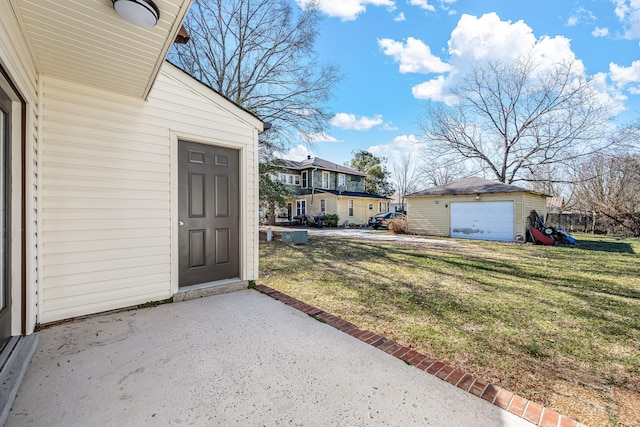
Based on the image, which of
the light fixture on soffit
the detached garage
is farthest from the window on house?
the light fixture on soffit

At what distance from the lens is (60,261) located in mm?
2824

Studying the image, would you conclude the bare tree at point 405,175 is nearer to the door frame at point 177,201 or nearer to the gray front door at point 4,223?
the door frame at point 177,201

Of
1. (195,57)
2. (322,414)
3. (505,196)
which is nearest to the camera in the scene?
(322,414)

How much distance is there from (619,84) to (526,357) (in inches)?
860

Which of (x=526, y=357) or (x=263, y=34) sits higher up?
(x=263, y=34)

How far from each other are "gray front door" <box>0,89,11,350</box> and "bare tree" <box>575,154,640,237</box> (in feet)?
75.4

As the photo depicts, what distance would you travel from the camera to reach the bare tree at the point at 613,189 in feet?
49.1

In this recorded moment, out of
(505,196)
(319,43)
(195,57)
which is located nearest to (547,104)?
(505,196)

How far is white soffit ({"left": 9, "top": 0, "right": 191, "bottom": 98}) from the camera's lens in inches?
70.7

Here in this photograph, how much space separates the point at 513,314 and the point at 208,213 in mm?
4249

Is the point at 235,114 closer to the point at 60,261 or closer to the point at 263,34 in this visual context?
the point at 60,261

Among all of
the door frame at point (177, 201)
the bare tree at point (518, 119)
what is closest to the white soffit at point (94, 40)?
the door frame at point (177, 201)

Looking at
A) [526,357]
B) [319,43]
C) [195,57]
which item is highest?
[319,43]

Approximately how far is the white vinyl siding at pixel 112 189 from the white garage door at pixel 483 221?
1310 cm
